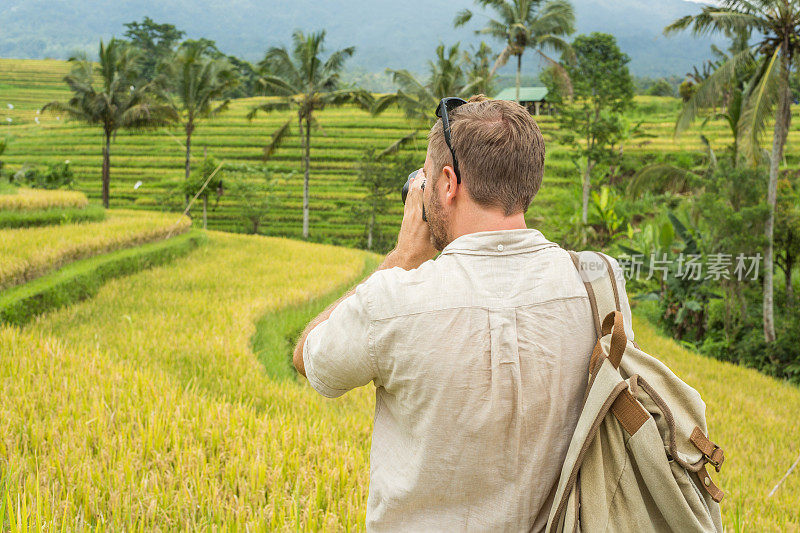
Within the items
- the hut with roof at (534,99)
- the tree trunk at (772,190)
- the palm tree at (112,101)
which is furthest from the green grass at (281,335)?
the hut with roof at (534,99)

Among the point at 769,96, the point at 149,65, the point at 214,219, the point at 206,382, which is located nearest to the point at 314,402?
the point at 206,382

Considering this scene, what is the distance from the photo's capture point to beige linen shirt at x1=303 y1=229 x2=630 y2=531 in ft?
3.12

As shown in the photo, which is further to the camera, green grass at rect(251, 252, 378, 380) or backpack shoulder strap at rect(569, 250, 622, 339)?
green grass at rect(251, 252, 378, 380)

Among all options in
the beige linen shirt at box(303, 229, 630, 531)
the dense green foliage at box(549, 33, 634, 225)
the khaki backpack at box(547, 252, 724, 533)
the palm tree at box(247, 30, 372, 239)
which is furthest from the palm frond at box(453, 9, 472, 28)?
the khaki backpack at box(547, 252, 724, 533)

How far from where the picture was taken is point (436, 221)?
1055 mm

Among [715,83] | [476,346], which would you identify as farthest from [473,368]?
[715,83]

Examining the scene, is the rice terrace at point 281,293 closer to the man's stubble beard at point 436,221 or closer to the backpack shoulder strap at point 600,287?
the man's stubble beard at point 436,221

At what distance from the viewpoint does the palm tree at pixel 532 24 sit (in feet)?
51.7

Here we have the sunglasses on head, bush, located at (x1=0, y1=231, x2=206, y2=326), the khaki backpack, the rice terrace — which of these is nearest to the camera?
the khaki backpack

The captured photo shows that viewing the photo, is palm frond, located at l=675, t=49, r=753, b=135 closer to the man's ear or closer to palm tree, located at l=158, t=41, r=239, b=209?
the man's ear

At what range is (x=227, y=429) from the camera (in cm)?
287

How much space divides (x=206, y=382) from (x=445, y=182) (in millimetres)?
3658

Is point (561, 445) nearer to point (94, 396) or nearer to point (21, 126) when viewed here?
point (94, 396)

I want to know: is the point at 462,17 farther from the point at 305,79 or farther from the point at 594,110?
the point at 594,110
